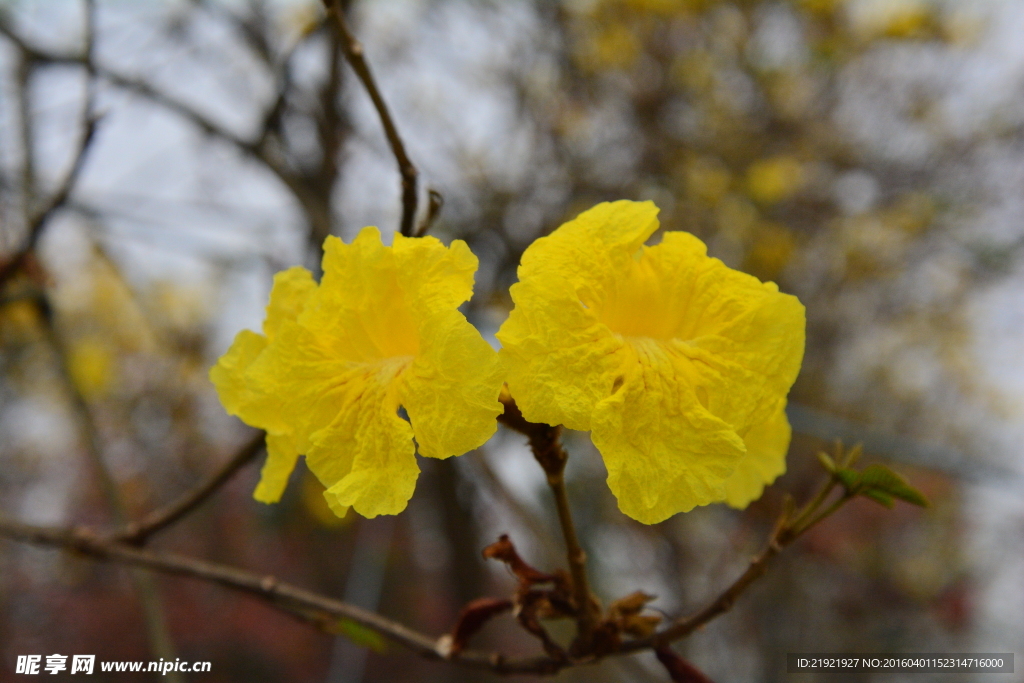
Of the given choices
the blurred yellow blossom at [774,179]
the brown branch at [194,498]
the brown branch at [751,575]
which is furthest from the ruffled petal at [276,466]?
the blurred yellow blossom at [774,179]

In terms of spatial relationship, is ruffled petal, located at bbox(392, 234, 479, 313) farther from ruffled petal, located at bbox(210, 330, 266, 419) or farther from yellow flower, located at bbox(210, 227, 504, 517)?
ruffled petal, located at bbox(210, 330, 266, 419)

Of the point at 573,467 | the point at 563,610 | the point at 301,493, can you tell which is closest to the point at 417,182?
the point at 563,610

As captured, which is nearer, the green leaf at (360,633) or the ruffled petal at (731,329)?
the ruffled petal at (731,329)

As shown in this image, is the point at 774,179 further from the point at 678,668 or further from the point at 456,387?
the point at 456,387

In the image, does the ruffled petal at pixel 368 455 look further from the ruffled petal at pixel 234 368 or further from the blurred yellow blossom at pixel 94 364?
the blurred yellow blossom at pixel 94 364

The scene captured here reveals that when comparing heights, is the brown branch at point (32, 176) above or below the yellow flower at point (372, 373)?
above

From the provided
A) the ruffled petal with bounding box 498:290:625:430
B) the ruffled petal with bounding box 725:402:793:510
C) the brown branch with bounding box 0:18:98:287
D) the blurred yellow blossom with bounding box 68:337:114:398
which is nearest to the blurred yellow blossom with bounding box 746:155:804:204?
the ruffled petal with bounding box 725:402:793:510

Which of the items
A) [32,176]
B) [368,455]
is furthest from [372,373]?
[32,176]
